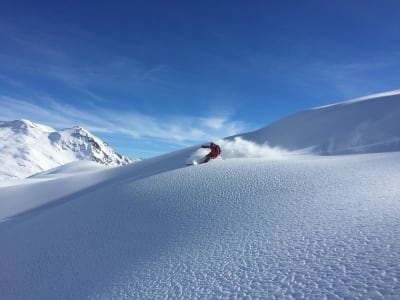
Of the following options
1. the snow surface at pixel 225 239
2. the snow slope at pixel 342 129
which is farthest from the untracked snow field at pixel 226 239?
the snow slope at pixel 342 129

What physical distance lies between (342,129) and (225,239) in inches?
533

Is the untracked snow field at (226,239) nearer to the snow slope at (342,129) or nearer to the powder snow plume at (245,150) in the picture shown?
the snow slope at (342,129)

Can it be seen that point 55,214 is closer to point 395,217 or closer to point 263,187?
point 263,187

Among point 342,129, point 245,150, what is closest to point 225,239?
point 245,150

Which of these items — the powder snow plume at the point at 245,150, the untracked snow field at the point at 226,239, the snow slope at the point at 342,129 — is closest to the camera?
the untracked snow field at the point at 226,239

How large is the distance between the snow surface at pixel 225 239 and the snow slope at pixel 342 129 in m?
4.48

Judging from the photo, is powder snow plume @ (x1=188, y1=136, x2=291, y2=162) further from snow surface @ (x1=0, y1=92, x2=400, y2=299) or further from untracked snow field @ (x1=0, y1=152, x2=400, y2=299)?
untracked snow field @ (x1=0, y1=152, x2=400, y2=299)

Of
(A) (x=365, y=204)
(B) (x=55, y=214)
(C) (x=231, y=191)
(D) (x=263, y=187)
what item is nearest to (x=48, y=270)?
(B) (x=55, y=214)

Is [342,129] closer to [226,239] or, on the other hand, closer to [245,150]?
[245,150]

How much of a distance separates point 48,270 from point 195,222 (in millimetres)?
3383

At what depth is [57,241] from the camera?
26.6ft

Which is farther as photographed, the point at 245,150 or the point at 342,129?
the point at 245,150

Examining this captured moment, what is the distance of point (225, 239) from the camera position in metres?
5.88

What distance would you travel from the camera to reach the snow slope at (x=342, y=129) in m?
14.3
